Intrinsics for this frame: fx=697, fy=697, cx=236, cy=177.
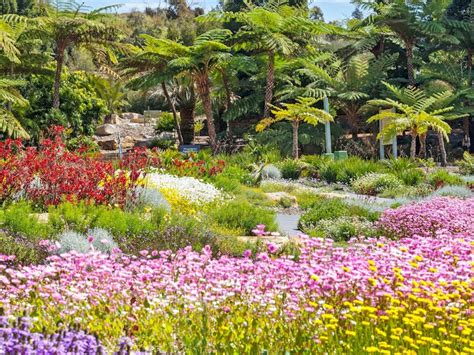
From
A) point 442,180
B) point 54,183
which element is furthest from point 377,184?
point 54,183

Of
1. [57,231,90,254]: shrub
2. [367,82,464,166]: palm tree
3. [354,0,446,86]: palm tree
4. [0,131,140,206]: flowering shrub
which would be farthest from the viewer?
[354,0,446,86]: palm tree

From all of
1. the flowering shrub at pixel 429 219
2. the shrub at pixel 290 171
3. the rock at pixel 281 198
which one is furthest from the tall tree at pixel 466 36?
the flowering shrub at pixel 429 219

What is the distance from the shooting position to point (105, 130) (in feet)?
101

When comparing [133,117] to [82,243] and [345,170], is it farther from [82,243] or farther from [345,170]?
[82,243]

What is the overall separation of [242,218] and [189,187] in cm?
245

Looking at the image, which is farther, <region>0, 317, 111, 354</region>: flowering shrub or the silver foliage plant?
the silver foliage plant

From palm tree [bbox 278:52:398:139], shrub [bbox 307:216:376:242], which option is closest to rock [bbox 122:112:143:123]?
palm tree [bbox 278:52:398:139]

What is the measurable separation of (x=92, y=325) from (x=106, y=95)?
33.5 metres

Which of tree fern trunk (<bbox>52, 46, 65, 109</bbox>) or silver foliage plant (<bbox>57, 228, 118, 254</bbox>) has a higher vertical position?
tree fern trunk (<bbox>52, 46, 65, 109</bbox>)

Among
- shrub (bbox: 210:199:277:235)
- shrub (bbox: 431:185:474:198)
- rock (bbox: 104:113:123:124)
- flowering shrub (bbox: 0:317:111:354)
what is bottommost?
shrub (bbox: 431:185:474:198)

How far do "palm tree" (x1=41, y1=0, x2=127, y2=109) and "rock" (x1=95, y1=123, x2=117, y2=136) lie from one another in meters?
6.36

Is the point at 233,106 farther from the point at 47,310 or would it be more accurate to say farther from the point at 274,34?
the point at 47,310

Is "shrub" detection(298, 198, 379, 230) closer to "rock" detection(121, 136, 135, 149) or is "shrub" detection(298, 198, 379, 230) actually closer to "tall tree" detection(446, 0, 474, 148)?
"tall tree" detection(446, 0, 474, 148)

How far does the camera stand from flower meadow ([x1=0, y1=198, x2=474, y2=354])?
3178 mm
